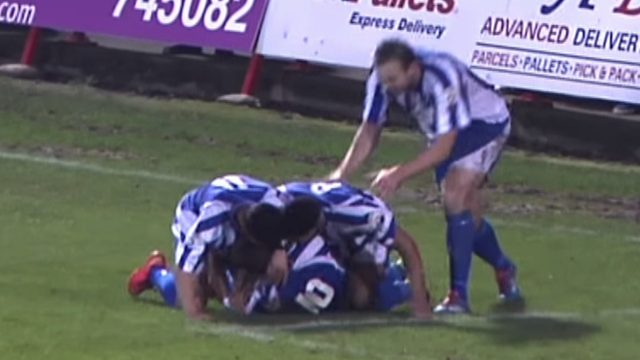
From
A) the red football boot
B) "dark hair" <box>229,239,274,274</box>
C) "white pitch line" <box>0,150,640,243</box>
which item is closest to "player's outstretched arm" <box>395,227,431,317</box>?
"dark hair" <box>229,239,274,274</box>

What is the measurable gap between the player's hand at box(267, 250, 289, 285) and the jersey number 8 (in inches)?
13.4

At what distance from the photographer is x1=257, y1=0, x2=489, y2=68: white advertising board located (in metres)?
18.4

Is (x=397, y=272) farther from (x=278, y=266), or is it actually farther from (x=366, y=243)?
(x=278, y=266)

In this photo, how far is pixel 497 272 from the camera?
1127 centimetres

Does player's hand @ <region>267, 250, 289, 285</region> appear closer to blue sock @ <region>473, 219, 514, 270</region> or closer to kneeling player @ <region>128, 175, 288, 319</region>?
kneeling player @ <region>128, 175, 288, 319</region>

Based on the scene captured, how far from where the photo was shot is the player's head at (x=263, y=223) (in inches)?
376

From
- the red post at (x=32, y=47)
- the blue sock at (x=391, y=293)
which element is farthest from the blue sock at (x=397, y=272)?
the red post at (x=32, y=47)

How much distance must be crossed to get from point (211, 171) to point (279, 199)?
596cm

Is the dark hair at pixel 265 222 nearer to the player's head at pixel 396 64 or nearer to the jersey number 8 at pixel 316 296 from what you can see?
the jersey number 8 at pixel 316 296

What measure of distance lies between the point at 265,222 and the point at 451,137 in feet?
4.23

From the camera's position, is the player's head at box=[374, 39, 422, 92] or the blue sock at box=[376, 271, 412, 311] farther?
the blue sock at box=[376, 271, 412, 311]

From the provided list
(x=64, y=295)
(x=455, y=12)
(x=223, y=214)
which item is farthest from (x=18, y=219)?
(x=455, y=12)

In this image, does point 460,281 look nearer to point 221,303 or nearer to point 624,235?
point 221,303

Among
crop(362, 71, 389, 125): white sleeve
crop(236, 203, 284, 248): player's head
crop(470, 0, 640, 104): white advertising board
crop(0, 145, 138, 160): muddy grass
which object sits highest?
crop(470, 0, 640, 104): white advertising board
